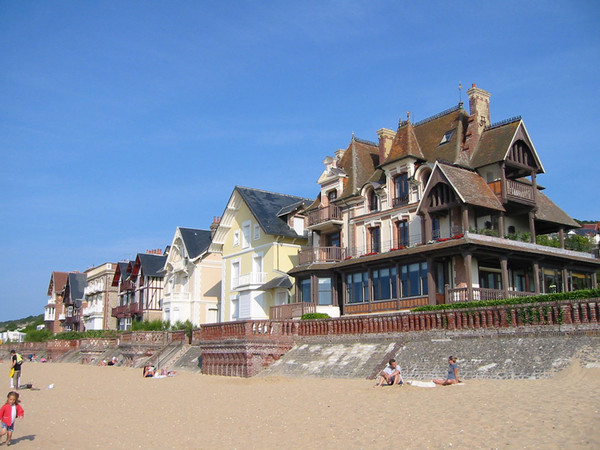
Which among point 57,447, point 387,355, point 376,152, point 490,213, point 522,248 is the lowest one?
point 57,447

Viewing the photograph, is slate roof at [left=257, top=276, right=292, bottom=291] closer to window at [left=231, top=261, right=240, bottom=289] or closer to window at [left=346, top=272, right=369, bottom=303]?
window at [left=231, top=261, right=240, bottom=289]

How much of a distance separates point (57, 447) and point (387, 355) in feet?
39.9

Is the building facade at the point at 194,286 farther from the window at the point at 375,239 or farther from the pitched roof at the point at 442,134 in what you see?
the pitched roof at the point at 442,134

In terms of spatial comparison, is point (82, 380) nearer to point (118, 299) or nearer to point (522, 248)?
point (522, 248)

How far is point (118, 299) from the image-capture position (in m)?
68.2


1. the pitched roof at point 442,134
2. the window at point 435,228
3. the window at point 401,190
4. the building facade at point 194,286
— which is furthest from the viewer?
the building facade at point 194,286

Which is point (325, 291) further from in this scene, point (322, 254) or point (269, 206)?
point (269, 206)

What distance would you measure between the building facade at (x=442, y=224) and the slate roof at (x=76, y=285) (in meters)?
51.2

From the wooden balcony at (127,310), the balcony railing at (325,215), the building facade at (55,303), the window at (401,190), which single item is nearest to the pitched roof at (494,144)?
the window at (401,190)

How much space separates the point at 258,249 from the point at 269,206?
11.3 feet

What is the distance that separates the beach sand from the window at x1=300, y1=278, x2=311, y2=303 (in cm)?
1458

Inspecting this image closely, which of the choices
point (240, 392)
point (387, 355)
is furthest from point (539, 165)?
point (240, 392)

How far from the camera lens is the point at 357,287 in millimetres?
33250

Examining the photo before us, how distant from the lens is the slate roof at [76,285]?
A: 261 ft
